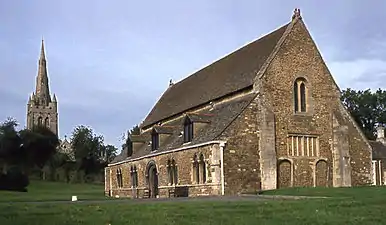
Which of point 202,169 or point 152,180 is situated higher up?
point 202,169

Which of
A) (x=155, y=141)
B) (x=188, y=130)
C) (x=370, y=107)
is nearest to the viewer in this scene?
(x=188, y=130)

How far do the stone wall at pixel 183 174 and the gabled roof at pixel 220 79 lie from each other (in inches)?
199

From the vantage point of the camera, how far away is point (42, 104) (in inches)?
6294

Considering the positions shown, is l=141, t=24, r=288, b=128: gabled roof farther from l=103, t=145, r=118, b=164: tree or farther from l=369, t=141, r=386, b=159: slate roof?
l=103, t=145, r=118, b=164: tree

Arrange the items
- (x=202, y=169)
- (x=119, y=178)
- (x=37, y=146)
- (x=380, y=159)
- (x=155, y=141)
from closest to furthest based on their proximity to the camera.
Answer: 1. (x=202, y=169)
2. (x=155, y=141)
3. (x=119, y=178)
4. (x=380, y=159)
5. (x=37, y=146)

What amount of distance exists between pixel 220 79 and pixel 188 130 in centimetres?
575

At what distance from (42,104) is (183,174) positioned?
421 feet

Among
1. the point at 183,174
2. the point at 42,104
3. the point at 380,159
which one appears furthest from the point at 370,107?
the point at 42,104

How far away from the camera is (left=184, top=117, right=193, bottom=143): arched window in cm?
3984

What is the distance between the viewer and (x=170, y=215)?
54.3ft

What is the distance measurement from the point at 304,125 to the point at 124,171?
65.4ft

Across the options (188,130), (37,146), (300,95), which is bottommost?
(188,130)

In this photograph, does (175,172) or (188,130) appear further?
(188,130)

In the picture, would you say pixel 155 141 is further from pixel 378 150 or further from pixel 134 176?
pixel 378 150
